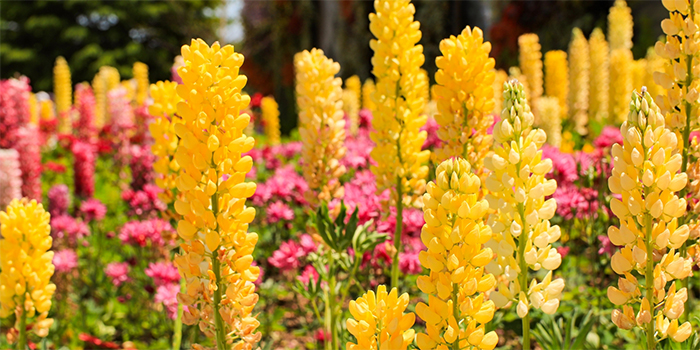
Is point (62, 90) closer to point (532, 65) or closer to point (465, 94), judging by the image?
point (532, 65)

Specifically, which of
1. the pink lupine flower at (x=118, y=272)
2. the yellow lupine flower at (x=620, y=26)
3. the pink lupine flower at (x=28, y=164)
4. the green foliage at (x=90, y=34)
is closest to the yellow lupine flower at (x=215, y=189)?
Result: the pink lupine flower at (x=118, y=272)

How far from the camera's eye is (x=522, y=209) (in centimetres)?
115

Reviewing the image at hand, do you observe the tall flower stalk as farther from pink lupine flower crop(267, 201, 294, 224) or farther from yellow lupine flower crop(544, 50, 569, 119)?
yellow lupine flower crop(544, 50, 569, 119)

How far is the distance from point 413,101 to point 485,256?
828 millimetres

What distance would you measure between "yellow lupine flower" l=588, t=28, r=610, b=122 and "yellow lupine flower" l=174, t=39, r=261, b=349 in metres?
4.95

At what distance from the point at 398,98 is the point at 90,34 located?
26775 millimetres

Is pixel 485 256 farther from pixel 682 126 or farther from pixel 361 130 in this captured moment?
pixel 361 130

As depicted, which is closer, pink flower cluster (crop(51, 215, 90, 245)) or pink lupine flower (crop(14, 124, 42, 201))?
pink flower cluster (crop(51, 215, 90, 245))

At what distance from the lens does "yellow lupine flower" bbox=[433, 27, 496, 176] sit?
161cm

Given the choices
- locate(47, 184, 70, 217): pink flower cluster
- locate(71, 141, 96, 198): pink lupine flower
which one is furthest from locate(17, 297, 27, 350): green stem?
locate(71, 141, 96, 198): pink lupine flower

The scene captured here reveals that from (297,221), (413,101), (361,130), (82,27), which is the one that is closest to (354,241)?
(413,101)

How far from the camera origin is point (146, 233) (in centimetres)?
285

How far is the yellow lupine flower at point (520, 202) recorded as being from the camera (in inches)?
43.8

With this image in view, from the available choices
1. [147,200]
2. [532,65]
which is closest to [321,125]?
[147,200]
